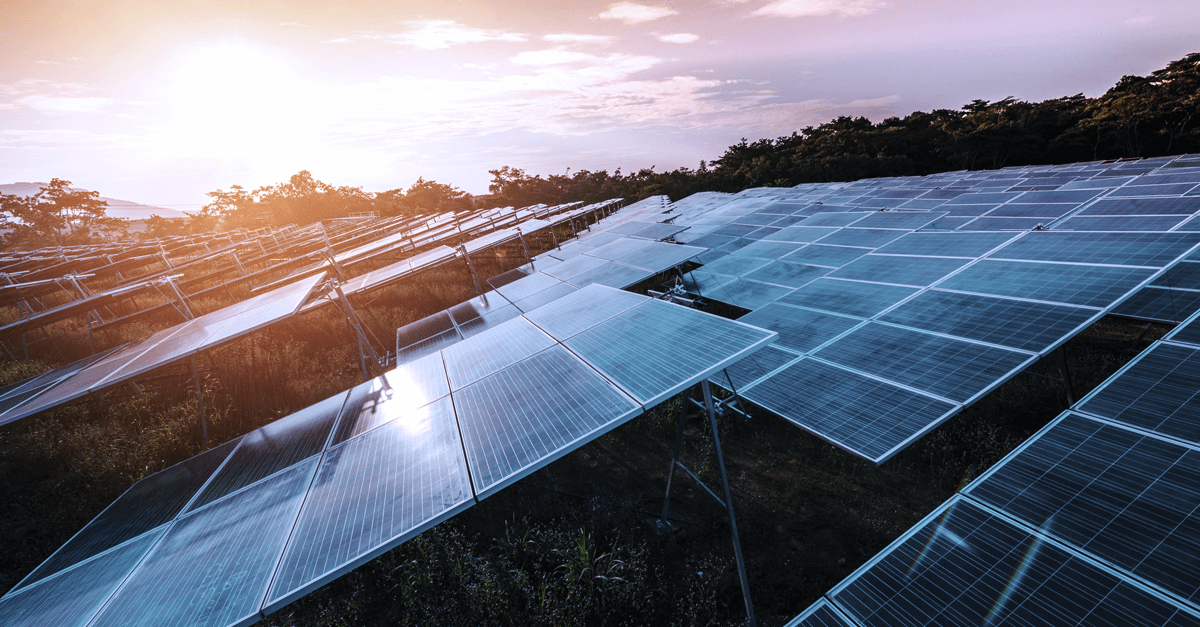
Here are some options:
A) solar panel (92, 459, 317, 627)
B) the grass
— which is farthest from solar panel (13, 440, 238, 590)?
the grass

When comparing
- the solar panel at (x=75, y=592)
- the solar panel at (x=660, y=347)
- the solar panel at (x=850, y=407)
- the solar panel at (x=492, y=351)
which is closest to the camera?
the solar panel at (x=75, y=592)

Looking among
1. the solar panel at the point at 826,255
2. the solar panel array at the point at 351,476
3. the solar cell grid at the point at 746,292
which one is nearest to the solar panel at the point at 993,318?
the solar cell grid at the point at 746,292

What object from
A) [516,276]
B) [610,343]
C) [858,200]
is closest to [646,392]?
[610,343]

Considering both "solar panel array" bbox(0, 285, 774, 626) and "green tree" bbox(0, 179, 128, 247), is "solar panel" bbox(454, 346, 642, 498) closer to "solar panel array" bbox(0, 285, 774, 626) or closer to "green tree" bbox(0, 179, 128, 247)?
"solar panel array" bbox(0, 285, 774, 626)

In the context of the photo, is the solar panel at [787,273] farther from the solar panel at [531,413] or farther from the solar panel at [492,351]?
the solar panel at [531,413]

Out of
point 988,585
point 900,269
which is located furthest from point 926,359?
point 900,269

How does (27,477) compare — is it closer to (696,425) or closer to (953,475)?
(696,425)
